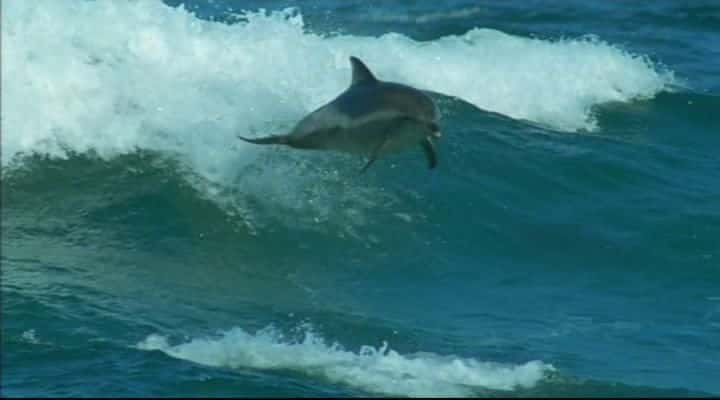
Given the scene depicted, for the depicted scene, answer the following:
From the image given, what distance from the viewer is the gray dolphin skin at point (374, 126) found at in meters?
7.30

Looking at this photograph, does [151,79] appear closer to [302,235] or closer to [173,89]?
[173,89]

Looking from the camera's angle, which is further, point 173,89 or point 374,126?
point 173,89

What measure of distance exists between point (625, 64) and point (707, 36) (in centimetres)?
357

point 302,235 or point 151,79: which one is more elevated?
point 151,79

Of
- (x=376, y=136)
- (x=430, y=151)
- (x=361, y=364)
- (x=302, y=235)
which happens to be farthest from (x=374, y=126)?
(x=302, y=235)

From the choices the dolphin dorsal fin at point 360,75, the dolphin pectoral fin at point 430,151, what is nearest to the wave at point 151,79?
the dolphin dorsal fin at point 360,75

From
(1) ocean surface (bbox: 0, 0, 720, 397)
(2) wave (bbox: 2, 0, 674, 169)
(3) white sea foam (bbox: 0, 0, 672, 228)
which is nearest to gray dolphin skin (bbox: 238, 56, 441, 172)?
(1) ocean surface (bbox: 0, 0, 720, 397)

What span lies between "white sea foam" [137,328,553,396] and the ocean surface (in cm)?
2

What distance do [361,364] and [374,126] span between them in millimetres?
3355

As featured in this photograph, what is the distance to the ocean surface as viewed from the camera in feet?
34.8

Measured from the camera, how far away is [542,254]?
1489 centimetres

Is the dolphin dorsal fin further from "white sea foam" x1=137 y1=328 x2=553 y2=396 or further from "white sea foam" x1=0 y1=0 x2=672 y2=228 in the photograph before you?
"white sea foam" x1=0 y1=0 x2=672 y2=228

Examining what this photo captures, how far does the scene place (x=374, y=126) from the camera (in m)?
7.33

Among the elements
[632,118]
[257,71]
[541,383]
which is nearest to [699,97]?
[632,118]
